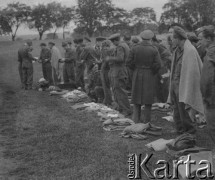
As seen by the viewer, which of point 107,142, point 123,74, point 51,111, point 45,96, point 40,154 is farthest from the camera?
point 45,96

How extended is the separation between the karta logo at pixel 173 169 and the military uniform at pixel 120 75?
411cm

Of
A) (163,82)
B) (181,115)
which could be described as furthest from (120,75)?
(181,115)

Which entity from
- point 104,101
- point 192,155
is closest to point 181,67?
point 192,155

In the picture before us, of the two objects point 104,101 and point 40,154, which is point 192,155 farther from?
point 104,101

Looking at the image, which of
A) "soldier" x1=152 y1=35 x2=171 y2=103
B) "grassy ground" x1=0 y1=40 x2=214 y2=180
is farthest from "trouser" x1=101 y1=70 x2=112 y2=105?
"soldier" x1=152 y1=35 x2=171 y2=103

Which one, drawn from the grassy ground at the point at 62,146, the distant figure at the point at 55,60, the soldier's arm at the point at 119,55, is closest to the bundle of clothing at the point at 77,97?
the grassy ground at the point at 62,146

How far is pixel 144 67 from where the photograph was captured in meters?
8.40

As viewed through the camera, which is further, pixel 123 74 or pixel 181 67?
pixel 123 74

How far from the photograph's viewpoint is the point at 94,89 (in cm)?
1213

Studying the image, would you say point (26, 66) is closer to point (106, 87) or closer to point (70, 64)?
point (70, 64)

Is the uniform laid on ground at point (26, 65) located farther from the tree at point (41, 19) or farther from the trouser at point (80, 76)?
the tree at point (41, 19)

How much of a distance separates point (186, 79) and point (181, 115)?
2.41 ft

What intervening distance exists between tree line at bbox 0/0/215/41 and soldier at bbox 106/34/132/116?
5271 centimetres

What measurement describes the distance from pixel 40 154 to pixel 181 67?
9.11 ft
